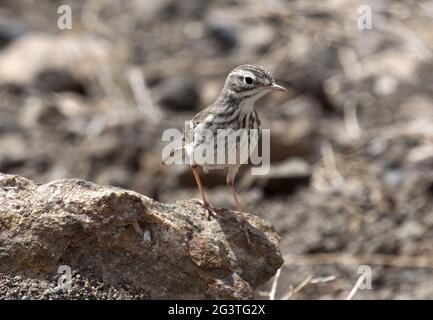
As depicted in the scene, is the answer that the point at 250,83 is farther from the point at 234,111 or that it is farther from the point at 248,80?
the point at 234,111

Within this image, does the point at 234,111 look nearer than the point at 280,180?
Yes

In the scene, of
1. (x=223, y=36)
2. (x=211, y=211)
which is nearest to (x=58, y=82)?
(x=223, y=36)

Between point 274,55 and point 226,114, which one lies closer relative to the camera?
point 226,114

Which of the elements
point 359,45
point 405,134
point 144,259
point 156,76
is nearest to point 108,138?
point 156,76

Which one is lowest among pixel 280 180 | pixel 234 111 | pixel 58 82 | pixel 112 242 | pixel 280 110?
pixel 112 242

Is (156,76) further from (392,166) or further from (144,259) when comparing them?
(144,259)

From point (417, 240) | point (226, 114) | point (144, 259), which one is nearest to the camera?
point (144, 259)
